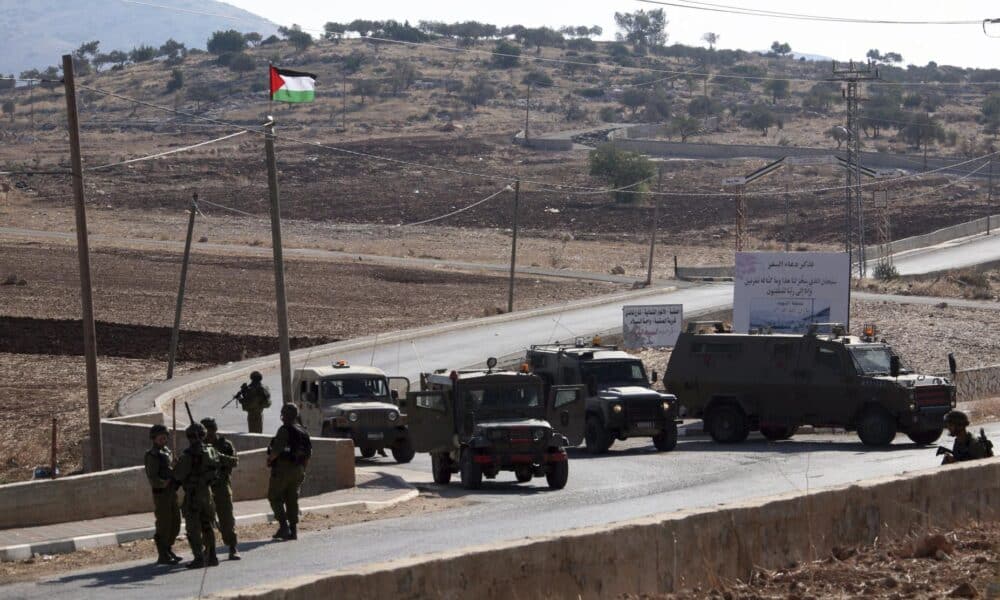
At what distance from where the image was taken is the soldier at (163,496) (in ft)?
49.5

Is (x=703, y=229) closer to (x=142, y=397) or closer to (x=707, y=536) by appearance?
(x=142, y=397)

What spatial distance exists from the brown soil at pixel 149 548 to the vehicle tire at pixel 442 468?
92.2 inches

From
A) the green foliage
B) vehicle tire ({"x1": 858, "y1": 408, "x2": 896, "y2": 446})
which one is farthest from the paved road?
the green foliage

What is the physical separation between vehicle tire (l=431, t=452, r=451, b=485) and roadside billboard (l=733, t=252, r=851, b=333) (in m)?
19.2

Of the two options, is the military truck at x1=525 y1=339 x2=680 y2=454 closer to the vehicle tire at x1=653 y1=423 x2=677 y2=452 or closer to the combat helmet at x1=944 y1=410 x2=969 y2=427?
the vehicle tire at x1=653 y1=423 x2=677 y2=452

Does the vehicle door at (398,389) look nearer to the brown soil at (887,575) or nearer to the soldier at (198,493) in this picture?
the soldier at (198,493)

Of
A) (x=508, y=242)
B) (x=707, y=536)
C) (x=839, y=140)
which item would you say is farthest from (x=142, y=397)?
(x=839, y=140)

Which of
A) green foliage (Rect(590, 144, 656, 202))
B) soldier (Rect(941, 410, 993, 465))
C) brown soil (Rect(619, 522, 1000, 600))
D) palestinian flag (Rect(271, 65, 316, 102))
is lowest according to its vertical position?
brown soil (Rect(619, 522, 1000, 600))

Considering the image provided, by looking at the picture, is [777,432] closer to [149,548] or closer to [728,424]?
[728,424]

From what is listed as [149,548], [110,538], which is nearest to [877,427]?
[149,548]

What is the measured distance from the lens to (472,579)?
9695mm

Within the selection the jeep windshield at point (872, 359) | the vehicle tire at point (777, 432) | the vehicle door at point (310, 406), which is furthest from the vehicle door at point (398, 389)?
the jeep windshield at point (872, 359)

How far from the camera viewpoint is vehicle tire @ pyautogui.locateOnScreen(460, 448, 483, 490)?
72.6 ft

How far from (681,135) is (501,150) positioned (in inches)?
1396
